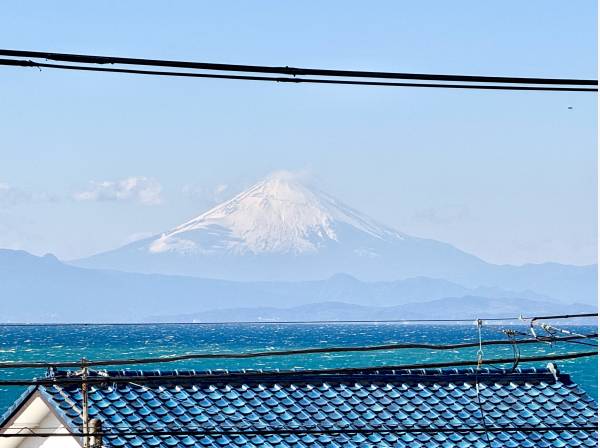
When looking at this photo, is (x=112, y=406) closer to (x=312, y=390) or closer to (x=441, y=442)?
(x=312, y=390)

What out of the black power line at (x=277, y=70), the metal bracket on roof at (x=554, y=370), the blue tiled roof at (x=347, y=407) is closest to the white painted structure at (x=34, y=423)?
the blue tiled roof at (x=347, y=407)

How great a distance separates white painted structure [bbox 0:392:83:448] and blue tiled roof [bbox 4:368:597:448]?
0.29m

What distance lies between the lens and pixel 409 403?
16172 mm

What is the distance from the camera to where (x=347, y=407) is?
627 inches

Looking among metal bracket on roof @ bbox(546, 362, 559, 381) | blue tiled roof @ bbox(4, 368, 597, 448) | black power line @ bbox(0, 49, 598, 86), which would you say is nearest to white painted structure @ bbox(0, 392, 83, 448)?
blue tiled roof @ bbox(4, 368, 597, 448)

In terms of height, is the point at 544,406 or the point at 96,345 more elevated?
the point at 96,345

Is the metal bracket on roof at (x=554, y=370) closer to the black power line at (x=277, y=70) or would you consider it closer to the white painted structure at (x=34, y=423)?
the white painted structure at (x=34, y=423)

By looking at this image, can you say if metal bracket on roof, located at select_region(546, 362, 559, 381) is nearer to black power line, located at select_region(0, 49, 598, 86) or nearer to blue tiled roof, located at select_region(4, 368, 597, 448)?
blue tiled roof, located at select_region(4, 368, 597, 448)

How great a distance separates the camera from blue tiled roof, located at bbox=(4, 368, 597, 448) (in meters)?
14.7

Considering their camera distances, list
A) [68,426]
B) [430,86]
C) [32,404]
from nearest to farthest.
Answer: [430,86] < [68,426] < [32,404]

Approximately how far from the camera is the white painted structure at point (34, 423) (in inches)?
586

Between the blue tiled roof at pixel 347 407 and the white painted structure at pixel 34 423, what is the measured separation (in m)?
0.29

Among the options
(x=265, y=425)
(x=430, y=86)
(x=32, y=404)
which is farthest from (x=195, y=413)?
(x=430, y=86)

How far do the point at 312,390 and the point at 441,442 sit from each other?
184 cm
